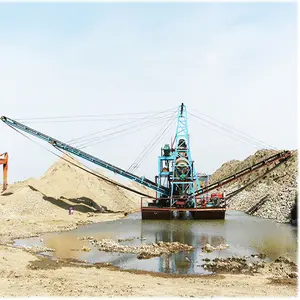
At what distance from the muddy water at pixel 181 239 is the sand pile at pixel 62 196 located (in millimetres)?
6229

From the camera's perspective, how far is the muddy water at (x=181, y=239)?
608 inches

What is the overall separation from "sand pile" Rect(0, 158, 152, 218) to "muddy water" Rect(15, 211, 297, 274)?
6.23 meters

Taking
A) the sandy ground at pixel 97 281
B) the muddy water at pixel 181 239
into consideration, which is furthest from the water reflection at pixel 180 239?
the sandy ground at pixel 97 281

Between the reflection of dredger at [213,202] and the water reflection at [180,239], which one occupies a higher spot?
the reflection of dredger at [213,202]

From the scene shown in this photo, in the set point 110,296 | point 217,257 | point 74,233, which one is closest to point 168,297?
point 110,296

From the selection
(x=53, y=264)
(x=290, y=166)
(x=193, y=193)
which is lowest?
(x=53, y=264)

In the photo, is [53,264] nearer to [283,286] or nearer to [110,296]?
[110,296]

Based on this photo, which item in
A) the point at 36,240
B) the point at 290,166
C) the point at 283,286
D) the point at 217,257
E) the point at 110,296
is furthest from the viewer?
the point at 290,166

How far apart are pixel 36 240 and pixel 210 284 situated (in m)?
11.3

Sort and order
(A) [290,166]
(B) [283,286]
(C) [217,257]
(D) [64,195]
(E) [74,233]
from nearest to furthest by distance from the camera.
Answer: (B) [283,286], (C) [217,257], (E) [74,233], (D) [64,195], (A) [290,166]

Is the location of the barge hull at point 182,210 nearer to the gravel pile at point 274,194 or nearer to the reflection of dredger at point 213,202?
the reflection of dredger at point 213,202

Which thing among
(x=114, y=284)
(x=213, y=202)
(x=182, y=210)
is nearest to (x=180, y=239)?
(x=182, y=210)

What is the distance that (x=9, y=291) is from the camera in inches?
400

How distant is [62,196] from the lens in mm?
35906
